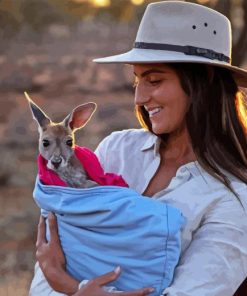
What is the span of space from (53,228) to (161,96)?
51 cm

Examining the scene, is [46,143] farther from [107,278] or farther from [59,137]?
[107,278]

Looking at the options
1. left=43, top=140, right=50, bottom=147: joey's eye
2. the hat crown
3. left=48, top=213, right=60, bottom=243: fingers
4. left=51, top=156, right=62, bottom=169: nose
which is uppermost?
the hat crown

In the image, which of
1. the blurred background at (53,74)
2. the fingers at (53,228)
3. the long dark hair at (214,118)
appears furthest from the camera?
the blurred background at (53,74)

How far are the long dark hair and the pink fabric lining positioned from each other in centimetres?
27

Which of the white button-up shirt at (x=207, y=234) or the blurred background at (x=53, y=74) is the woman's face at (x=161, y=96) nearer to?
the white button-up shirt at (x=207, y=234)

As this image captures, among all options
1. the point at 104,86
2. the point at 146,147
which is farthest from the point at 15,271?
the point at 104,86

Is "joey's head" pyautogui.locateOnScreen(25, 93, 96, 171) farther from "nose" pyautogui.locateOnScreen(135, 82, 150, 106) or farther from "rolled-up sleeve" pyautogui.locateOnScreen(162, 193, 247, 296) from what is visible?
"rolled-up sleeve" pyautogui.locateOnScreen(162, 193, 247, 296)

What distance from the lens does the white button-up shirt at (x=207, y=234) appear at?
8.96 feet

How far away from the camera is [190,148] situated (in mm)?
3072

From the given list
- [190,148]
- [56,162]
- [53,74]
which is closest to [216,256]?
[190,148]

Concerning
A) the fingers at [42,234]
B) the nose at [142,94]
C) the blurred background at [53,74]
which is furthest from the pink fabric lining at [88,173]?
the blurred background at [53,74]

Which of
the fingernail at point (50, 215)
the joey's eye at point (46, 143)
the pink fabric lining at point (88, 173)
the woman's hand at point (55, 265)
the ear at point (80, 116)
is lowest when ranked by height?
the woman's hand at point (55, 265)

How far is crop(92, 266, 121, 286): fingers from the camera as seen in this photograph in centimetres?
273

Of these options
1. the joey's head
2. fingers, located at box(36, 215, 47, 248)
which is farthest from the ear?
fingers, located at box(36, 215, 47, 248)
